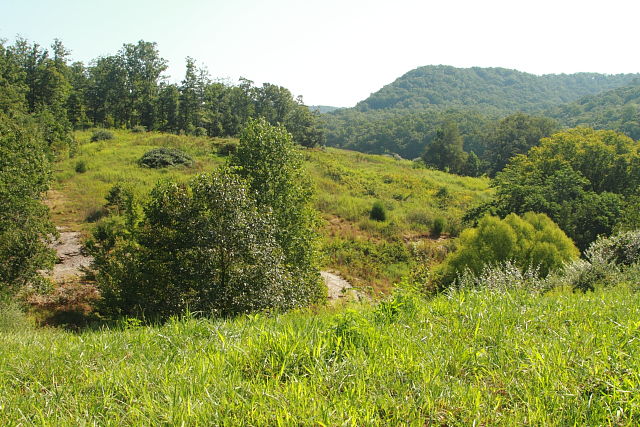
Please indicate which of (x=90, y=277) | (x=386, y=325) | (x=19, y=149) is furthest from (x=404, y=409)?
(x=19, y=149)

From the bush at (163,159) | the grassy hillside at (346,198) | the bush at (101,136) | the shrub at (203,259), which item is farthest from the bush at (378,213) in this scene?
the bush at (101,136)

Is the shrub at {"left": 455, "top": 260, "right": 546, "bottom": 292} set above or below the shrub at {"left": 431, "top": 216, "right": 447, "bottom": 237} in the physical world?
above

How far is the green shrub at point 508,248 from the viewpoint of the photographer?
12.9m

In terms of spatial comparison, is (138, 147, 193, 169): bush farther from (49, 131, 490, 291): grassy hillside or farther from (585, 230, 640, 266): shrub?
(585, 230, 640, 266): shrub

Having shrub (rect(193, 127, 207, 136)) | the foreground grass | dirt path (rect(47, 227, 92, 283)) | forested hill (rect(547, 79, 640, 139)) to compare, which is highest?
forested hill (rect(547, 79, 640, 139))

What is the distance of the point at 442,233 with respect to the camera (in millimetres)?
26281

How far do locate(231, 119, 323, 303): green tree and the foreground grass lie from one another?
27.7 feet

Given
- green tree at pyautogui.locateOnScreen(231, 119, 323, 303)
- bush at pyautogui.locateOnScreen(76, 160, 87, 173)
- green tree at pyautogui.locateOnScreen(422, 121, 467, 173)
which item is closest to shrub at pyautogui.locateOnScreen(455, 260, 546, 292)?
green tree at pyautogui.locateOnScreen(231, 119, 323, 303)

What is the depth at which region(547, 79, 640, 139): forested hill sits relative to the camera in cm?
7548

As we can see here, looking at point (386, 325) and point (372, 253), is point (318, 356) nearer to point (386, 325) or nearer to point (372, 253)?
point (386, 325)

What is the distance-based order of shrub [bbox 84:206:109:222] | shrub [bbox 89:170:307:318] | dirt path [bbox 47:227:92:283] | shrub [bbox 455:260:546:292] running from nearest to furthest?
shrub [bbox 455:260:546:292], shrub [bbox 89:170:307:318], dirt path [bbox 47:227:92:283], shrub [bbox 84:206:109:222]

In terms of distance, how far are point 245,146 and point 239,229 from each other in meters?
5.05

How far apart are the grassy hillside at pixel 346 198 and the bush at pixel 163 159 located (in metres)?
0.76

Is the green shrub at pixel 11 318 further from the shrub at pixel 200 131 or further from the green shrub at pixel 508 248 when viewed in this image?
the shrub at pixel 200 131
